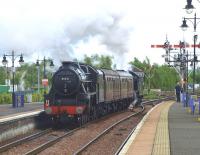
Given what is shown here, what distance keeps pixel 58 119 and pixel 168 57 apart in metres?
48.6

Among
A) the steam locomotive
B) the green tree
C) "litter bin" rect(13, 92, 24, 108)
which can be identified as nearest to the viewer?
the steam locomotive

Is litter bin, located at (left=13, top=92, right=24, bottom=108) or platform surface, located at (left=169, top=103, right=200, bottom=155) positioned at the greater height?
litter bin, located at (left=13, top=92, right=24, bottom=108)

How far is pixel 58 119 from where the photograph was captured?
25969 mm

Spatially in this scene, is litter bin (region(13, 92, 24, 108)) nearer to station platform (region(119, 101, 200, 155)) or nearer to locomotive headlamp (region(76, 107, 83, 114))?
locomotive headlamp (region(76, 107, 83, 114))

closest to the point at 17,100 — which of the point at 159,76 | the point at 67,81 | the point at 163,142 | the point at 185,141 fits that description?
the point at 67,81

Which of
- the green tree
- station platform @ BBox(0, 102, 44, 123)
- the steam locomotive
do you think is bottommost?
station platform @ BBox(0, 102, 44, 123)

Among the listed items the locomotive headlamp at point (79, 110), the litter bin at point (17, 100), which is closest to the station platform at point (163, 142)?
the locomotive headlamp at point (79, 110)

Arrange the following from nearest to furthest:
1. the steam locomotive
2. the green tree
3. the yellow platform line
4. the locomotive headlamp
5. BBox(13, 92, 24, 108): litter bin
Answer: the yellow platform line, the locomotive headlamp, the steam locomotive, BBox(13, 92, 24, 108): litter bin, the green tree

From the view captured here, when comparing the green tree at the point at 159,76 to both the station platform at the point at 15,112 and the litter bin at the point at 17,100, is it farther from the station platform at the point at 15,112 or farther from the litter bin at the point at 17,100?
the station platform at the point at 15,112

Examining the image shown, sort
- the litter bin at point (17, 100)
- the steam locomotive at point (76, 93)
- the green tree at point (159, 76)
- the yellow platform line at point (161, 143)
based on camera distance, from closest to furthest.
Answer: the yellow platform line at point (161, 143), the steam locomotive at point (76, 93), the litter bin at point (17, 100), the green tree at point (159, 76)

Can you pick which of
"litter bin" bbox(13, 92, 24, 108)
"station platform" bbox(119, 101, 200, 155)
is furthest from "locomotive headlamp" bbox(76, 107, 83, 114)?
"litter bin" bbox(13, 92, 24, 108)

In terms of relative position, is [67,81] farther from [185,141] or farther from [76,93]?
[185,141]

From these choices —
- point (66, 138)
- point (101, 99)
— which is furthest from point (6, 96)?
point (66, 138)

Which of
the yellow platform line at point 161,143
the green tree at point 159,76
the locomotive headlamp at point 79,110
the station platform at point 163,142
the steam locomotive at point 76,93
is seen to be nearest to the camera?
the yellow platform line at point 161,143
